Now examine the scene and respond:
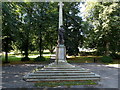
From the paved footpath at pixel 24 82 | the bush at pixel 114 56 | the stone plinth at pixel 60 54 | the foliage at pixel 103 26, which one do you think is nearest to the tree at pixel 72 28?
the foliage at pixel 103 26

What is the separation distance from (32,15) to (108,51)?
1291cm

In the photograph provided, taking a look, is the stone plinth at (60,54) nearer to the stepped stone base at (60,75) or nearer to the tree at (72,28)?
the stepped stone base at (60,75)

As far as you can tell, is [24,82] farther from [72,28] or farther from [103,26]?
[72,28]

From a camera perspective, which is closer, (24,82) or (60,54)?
(24,82)

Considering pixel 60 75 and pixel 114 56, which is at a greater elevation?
pixel 114 56

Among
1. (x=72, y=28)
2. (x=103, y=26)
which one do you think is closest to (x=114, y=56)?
(x=103, y=26)

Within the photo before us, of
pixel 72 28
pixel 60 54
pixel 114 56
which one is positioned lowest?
pixel 114 56

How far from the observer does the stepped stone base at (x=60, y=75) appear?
25.3ft

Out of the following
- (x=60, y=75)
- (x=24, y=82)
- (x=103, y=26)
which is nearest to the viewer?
(x=24, y=82)

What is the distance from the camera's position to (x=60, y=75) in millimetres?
8172

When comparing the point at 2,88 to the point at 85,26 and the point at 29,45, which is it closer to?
the point at 29,45

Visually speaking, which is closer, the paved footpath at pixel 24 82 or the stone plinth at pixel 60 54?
the paved footpath at pixel 24 82

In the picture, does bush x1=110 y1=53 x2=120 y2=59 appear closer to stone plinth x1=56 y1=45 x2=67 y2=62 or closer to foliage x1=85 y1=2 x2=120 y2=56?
foliage x1=85 y1=2 x2=120 y2=56

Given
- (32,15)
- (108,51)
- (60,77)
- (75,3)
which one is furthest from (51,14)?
(60,77)
